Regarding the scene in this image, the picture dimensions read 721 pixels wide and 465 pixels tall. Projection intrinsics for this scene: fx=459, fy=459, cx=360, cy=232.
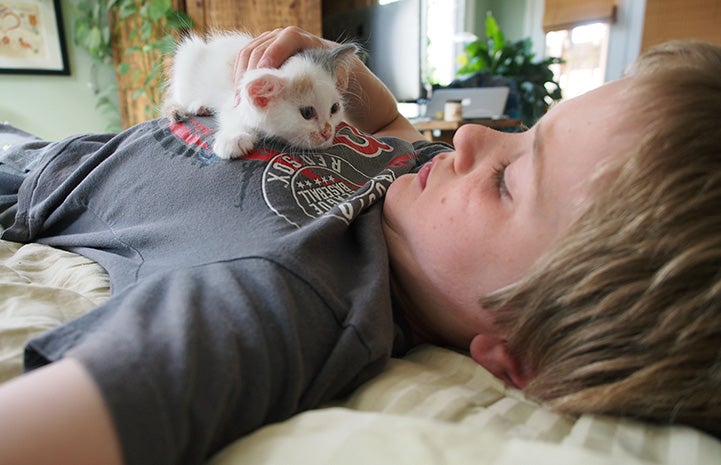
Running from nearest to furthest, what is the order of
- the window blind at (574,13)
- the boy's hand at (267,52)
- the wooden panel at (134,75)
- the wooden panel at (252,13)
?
1. the boy's hand at (267,52)
2. the wooden panel at (252,13)
3. the wooden panel at (134,75)
4. the window blind at (574,13)

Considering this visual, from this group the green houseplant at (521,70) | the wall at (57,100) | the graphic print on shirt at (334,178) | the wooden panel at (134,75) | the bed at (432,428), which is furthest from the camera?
the green houseplant at (521,70)

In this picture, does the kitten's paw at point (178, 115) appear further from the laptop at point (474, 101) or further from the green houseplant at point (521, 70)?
the green houseplant at point (521, 70)

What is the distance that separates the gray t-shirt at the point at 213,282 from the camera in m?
0.32

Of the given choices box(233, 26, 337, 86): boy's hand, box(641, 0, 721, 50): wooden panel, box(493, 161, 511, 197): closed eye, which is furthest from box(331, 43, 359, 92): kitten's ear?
box(641, 0, 721, 50): wooden panel

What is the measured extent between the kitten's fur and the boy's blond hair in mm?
519

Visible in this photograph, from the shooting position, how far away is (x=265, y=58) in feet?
3.33

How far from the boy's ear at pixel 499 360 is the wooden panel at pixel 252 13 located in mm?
1958

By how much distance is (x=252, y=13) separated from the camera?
212cm

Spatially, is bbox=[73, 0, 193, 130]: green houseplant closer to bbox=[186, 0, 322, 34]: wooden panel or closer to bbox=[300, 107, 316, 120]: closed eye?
bbox=[186, 0, 322, 34]: wooden panel

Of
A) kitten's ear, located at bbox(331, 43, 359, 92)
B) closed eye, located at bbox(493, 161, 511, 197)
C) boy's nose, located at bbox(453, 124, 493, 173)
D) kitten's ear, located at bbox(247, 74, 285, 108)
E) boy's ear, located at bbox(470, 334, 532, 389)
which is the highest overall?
kitten's ear, located at bbox(331, 43, 359, 92)

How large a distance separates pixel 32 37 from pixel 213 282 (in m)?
2.81

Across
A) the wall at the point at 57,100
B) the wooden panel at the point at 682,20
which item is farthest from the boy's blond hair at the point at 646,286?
the wooden panel at the point at 682,20

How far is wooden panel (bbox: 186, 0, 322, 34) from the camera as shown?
2.09 m

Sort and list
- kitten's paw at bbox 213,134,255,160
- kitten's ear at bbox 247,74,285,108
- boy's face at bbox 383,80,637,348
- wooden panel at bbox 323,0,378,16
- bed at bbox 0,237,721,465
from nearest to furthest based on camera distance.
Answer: bed at bbox 0,237,721,465 < boy's face at bbox 383,80,637,348 < kitten's paw at bbox 213,134,255,160 < kitten's ear at bbox 247,74,285,108 < wooden panel at bbox 323,0,378,16
